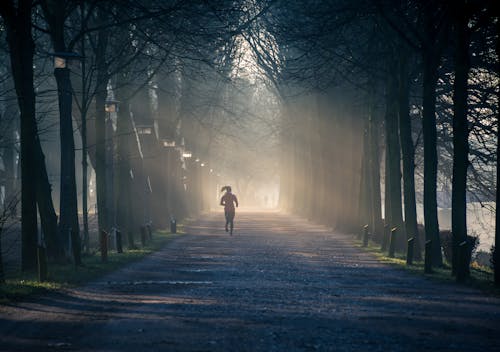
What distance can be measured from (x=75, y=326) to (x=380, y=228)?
20975 mm

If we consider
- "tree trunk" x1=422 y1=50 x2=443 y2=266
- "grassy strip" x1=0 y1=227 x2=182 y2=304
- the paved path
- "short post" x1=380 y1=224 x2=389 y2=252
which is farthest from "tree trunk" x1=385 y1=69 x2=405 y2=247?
"grassy strip" x1=0 y1=227 x2=182 y2=304

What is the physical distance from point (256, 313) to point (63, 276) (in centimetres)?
605

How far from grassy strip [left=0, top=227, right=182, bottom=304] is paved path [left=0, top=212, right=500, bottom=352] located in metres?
0.45

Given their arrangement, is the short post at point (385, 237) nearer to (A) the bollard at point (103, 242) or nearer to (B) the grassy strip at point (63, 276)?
(B) the grassy strip at point (63, 276)

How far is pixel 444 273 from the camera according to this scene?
18.0m

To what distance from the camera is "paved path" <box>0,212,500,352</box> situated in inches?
340

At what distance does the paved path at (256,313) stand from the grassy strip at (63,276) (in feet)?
1.48

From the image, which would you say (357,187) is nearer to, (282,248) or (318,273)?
(282,248)


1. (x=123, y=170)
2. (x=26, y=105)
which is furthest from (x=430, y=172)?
(x=123, y=170)

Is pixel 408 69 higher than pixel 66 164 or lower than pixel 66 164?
higher

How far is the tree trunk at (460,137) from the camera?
52.8ft

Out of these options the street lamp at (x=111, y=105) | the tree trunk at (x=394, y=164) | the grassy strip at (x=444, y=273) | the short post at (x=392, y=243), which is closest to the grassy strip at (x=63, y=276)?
the street lamp at (x=111, y=105)

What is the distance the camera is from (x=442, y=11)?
60.5 ft

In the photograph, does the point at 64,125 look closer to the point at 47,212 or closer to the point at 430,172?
the point at 47,212
